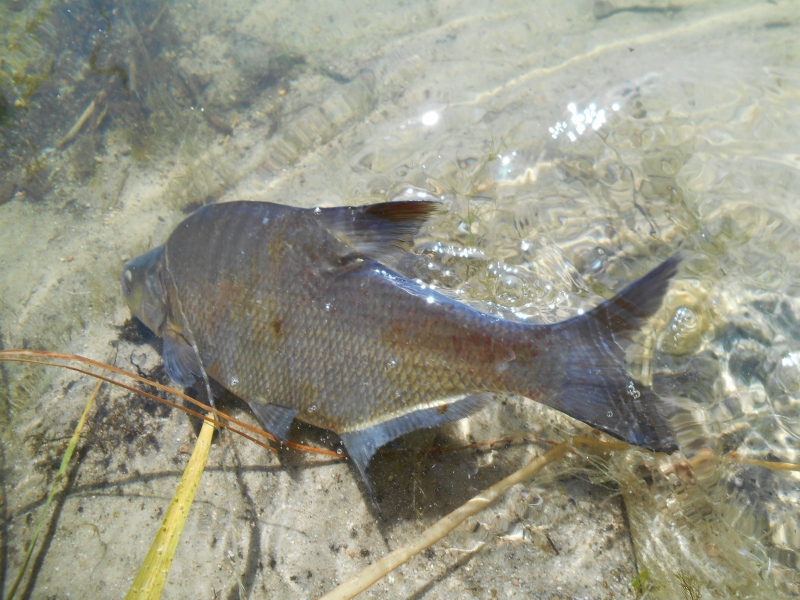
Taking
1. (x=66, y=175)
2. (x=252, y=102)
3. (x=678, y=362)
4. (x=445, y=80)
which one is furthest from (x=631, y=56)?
(x=66, y=175)

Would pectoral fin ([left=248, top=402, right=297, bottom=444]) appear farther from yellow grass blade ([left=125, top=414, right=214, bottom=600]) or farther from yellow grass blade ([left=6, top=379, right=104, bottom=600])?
yellow grass blade ([left=6, top=379, right=104, bottom=600])

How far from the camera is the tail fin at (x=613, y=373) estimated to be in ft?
5.67

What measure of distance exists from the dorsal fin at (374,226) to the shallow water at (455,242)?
0.87 m

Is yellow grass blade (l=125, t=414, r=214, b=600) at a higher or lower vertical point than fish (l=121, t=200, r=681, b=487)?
lower

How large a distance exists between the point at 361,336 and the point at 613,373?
1.14 metres

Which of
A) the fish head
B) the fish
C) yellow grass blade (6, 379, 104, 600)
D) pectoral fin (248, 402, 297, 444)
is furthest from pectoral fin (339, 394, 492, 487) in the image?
yellow grass blade (6, 379, 104, 600)

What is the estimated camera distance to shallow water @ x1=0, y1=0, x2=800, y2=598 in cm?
235

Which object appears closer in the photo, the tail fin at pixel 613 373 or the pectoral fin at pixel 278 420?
the tail fin at pixel 613 373

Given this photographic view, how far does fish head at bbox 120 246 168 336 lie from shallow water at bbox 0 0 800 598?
0.41m

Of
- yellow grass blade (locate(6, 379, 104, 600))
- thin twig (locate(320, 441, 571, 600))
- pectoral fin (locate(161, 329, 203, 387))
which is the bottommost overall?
thin twig (locate(320, 441, 571, 600))

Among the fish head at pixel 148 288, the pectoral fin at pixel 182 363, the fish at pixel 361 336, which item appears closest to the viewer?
the fish at pixel 361 336

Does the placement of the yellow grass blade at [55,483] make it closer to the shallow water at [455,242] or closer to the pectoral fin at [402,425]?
the shallow water at [455,242]

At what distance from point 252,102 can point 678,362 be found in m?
4.93

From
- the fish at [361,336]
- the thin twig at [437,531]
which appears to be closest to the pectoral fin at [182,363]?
the fish at [361,336]
